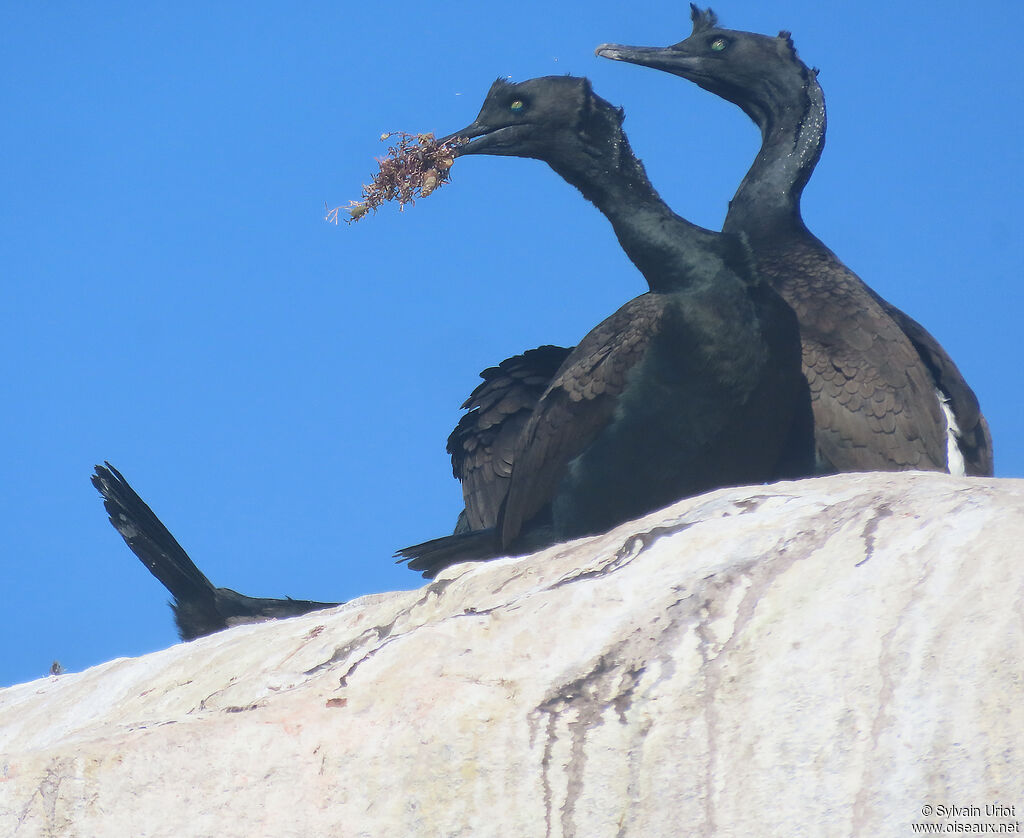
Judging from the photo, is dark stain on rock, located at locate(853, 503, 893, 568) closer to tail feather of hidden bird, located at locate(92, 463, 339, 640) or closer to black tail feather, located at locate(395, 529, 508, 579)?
black tail feather, located at locate(395, 529, 508, 579)

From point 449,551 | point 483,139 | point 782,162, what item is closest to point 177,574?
point 449,551

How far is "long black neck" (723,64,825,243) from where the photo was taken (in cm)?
637

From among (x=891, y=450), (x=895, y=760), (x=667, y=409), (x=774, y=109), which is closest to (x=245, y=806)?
(x=895, y=760)

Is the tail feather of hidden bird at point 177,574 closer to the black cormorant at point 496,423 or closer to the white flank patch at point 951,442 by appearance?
the black cormorant at point 496,423

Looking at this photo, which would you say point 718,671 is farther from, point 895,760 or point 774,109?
point 774,109

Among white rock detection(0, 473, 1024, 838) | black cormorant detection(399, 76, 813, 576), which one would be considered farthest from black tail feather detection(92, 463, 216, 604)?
white rock detection(0, 473, 1024, 838)

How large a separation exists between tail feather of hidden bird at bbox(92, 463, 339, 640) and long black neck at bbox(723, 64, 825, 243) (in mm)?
3066

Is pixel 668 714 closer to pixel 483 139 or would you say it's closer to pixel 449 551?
pixel 449 551

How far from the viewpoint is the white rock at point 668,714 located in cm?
232

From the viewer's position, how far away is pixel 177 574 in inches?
260

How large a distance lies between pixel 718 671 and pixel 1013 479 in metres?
0.96

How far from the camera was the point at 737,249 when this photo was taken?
16.5 ft

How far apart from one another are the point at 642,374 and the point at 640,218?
0.67m

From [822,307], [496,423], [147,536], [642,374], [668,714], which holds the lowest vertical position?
[668,714]
